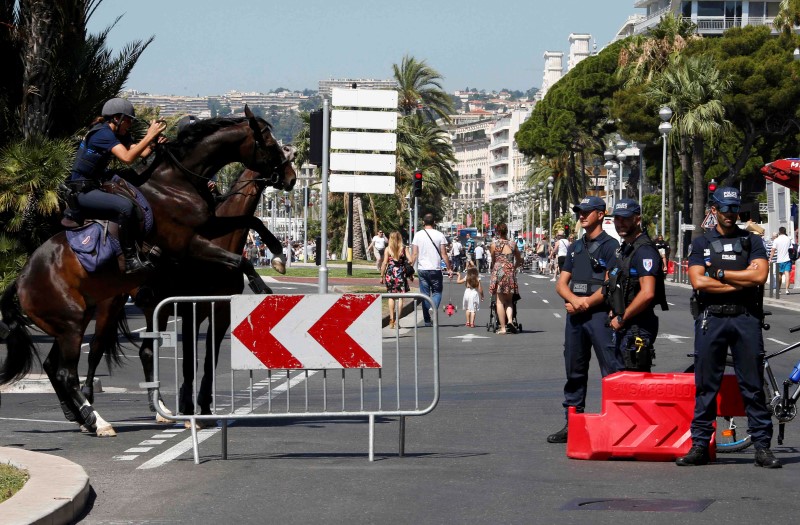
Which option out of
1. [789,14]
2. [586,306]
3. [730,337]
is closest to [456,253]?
[789,14]

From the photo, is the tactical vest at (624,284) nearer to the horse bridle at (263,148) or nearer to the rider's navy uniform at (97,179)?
the horse bridle at (263,148)

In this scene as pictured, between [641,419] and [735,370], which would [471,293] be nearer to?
[641,419]

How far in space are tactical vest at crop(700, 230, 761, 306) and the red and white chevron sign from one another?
234 centimetres

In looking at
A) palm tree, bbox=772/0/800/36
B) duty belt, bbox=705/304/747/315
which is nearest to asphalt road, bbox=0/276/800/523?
duty belt, bbox=705/304/747/315

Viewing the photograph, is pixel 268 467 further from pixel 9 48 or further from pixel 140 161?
pixel 9 48

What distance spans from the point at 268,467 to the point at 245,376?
691 centimetres

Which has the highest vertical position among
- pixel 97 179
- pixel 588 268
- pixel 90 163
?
pixel 90 163

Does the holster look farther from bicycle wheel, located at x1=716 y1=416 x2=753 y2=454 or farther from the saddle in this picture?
the saddle

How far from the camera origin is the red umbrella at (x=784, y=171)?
149ft

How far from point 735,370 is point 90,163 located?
17.4ft

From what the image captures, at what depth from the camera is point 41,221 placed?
2238cm

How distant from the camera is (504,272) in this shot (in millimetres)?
25656

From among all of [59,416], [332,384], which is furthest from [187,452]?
[332,384]

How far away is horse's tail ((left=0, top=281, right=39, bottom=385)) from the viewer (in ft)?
40.0
